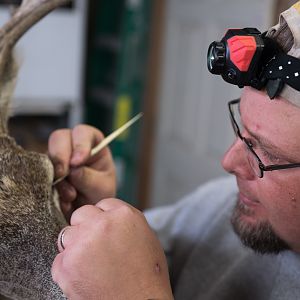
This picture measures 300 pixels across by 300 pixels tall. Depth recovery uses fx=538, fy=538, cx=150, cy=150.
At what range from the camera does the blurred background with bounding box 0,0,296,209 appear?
259 centimetres

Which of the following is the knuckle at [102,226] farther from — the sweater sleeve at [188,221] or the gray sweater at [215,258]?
the sweater sleeve at [188,221]

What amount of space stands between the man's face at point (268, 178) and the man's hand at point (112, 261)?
222 mm

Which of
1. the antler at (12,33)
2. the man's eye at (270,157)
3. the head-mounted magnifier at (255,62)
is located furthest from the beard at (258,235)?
the antler at (12,33)

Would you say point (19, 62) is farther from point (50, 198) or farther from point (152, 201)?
point (152, 201)

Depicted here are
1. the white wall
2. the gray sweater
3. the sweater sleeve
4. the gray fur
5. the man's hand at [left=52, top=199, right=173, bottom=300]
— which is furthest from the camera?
the white wall

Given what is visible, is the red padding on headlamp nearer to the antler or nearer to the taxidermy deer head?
the taxidermy deer head

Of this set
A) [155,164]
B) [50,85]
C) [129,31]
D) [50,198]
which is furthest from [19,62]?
[155,164]

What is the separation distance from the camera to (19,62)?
118cm

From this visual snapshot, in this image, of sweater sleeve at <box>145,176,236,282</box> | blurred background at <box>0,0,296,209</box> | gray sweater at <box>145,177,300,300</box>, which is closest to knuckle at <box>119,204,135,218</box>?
gray sweater at <box>145,177,300,300</box>

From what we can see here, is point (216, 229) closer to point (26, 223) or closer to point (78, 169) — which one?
point (78, 169)

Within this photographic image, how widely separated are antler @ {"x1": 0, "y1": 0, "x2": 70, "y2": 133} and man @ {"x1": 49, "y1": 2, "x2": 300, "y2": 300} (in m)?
0.14

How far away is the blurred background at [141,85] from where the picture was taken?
8.49 ft

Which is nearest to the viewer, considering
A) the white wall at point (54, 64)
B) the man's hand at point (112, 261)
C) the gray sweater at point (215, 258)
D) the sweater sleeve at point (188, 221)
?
the man's hand at point (112, 261)

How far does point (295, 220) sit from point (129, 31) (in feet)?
7.39
